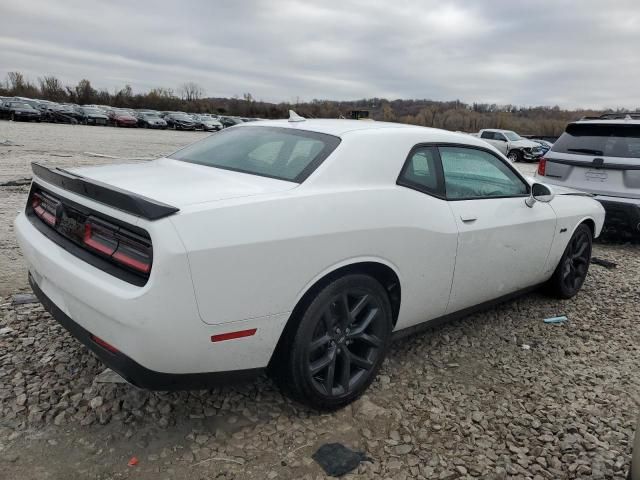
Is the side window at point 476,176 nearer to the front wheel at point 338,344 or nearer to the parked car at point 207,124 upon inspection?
the front wheel at point 338,344

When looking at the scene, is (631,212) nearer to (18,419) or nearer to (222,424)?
(222,424)

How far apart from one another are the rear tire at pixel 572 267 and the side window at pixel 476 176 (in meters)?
1.00

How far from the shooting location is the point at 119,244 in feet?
7.22

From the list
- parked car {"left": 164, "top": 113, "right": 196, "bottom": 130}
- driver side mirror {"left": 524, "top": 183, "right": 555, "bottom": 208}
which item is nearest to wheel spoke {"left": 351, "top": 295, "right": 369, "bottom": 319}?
driver side mirror {"left": 524, "top": 183, "right": 555, "bottom": 208}

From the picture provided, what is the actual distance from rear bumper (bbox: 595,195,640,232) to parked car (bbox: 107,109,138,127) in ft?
146

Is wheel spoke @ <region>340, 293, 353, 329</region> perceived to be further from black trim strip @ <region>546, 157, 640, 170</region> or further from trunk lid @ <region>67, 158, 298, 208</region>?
black trim strip @ <region>546, 157, 640, 170</region>

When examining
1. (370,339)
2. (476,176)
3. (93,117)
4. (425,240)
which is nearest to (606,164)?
(476,176)

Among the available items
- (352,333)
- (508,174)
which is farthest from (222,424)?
(508,174)

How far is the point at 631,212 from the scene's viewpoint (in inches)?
242

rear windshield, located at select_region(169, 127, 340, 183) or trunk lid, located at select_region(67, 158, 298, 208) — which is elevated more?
rear windshield, located at select_region(169, 127, 340, 183)

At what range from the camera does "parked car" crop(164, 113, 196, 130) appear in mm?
46562

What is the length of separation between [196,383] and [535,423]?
1832 millimetres

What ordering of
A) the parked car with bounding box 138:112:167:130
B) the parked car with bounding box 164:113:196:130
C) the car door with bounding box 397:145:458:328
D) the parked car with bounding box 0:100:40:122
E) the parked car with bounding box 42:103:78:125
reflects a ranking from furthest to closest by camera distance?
1. the parked car with bounding box 164:113:196:130
2. the parked car with bounding box 138:112:167:130
3. the parked car with bounding box 42:103:78:125
4. the parked car with bounding box 0:100:40:122
5. the car door with bounding box 397:145:458:328

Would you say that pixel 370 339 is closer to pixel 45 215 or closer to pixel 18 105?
pixel 45 215
